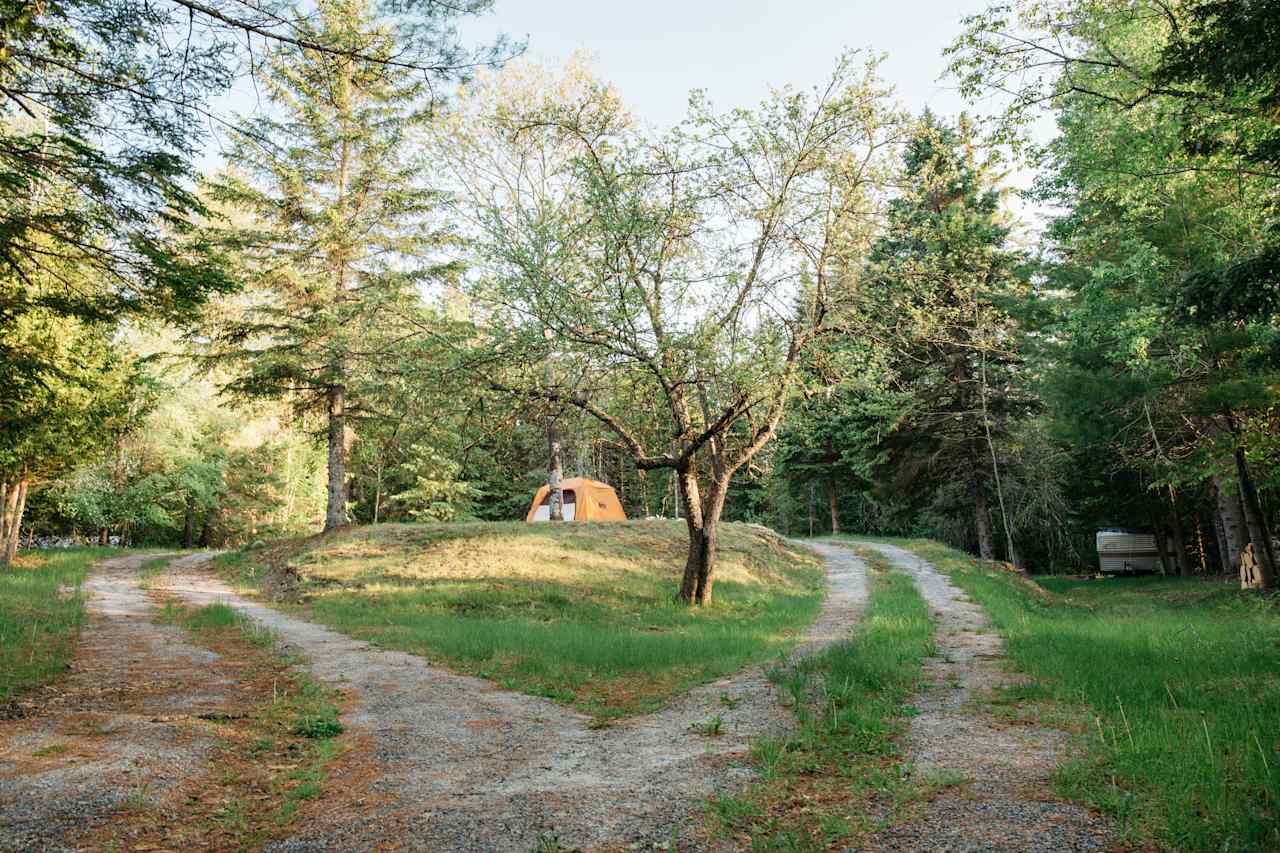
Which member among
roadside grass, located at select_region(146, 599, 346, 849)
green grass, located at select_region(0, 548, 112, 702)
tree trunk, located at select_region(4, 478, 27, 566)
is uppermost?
tree trunk, located at select_region(4, 478, 27, 566)

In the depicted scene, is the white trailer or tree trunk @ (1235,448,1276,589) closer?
tree trunk @ (1235,448,1276,589)

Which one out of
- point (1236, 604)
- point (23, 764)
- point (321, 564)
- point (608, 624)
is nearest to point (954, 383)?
point (1236, 604)

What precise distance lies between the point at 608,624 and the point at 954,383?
15473 millimetres

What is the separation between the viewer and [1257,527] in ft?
50.0

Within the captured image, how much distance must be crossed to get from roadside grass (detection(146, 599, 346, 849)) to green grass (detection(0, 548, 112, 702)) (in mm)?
1766

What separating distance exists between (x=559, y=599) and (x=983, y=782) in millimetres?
10133

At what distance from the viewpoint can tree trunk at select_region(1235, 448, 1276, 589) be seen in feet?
48.1

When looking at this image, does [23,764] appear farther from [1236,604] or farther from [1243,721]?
[1236,604]

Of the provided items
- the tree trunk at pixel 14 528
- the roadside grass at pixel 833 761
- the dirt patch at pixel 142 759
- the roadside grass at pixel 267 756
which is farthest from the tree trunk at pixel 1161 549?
the tree trunk at pixel 14 528

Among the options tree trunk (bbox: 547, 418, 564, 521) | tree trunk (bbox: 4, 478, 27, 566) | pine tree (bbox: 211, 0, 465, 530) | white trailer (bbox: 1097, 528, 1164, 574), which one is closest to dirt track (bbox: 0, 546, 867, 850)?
pine tree (bbox: 211, 0, 465, 530)

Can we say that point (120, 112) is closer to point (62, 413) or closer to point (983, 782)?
point (983, 782)

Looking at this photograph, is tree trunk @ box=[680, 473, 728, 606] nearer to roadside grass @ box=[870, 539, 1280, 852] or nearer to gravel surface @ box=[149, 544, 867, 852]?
roadside grass @ box=[870, 539, 1280, 852]

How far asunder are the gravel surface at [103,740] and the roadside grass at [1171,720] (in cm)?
487

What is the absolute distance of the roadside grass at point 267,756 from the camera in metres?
3.60
